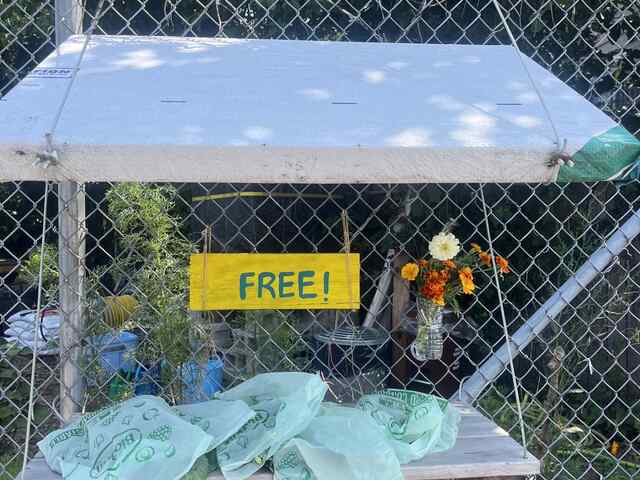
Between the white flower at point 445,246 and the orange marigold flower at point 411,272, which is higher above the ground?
the white flower at point 445,246

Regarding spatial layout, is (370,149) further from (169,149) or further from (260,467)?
(260,467)

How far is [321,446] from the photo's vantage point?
5.08 ft

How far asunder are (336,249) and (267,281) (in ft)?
4.61

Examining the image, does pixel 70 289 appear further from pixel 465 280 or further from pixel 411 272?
pixel 465 280

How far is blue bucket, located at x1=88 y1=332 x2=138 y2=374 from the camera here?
220 cm

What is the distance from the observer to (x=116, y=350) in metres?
2.57

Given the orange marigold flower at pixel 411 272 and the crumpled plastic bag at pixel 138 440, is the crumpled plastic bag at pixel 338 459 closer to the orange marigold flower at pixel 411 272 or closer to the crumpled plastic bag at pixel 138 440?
the crumpled plastic bag at pixel 138 440

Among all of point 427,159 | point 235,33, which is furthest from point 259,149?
point 235,33

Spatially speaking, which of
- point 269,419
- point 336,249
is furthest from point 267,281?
point 336,249

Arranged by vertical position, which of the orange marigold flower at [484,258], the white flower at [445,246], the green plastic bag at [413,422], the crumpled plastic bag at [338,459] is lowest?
the green plastic bag at [413,422]

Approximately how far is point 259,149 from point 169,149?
0.16m

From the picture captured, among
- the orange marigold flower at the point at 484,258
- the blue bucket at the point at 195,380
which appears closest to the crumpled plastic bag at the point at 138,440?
the blue bucket at the point at 195,380

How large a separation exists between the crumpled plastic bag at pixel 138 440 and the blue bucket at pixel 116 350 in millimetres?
522

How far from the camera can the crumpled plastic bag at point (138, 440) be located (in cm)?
142
